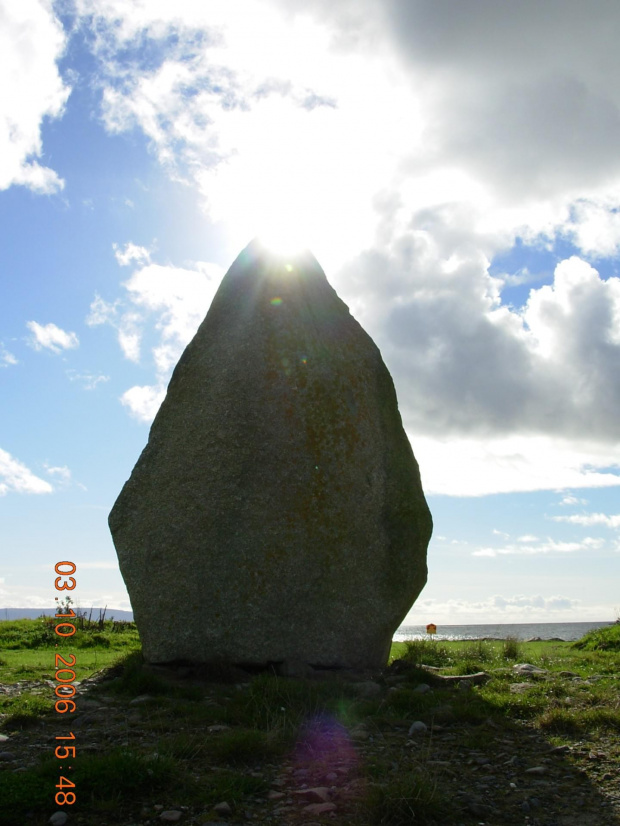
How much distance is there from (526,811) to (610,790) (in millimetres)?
877

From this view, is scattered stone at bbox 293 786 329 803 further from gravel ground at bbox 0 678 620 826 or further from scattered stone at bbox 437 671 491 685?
scattered stone at bbox 437 671 491 685

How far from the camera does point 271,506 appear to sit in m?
10.1

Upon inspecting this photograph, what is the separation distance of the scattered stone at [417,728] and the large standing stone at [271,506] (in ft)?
9.77

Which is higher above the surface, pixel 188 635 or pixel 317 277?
pixel 317 277

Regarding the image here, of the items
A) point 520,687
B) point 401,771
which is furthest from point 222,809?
point 520,687

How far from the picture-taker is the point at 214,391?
422 inches

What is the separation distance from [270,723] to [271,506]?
140 inches

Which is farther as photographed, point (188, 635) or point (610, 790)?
point (188, 635)

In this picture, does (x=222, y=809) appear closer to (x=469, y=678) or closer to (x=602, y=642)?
(x=469, y=678)

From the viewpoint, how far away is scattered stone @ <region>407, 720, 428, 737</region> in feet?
23.4

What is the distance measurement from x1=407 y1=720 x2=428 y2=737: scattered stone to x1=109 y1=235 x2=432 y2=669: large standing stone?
9.77ft

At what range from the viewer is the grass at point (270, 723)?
16.5 feet

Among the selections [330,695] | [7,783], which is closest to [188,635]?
[330,695]

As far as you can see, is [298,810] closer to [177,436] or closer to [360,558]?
[360,558]
